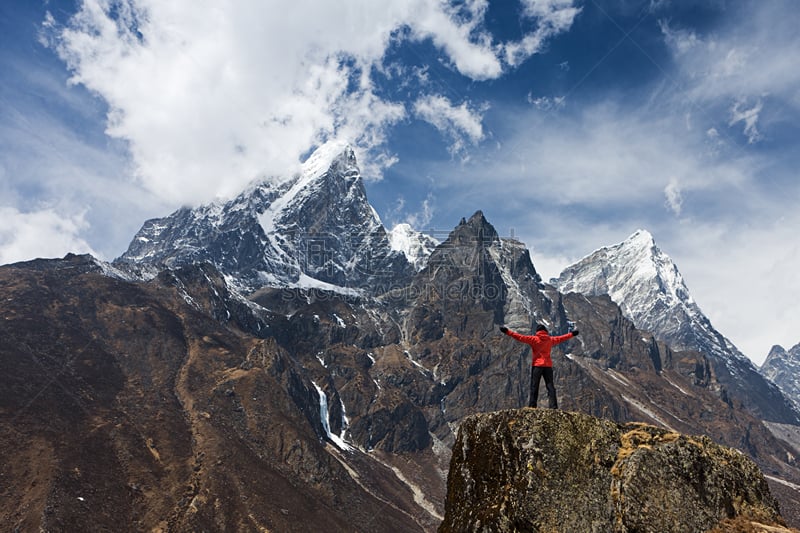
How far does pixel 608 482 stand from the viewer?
1469 centimetres

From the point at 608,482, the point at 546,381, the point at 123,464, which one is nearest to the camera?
the point at 608,482

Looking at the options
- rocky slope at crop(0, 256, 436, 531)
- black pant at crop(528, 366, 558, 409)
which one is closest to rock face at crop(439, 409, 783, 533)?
black pant at crop(528, 366, 558, 409)

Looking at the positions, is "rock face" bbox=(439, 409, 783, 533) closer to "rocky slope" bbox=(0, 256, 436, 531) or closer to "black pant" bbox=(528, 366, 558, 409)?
"black pant" bbox=(528, 366, 558, 409)

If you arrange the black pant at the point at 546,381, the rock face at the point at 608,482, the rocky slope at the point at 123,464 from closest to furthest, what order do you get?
the rock face at the point at 608,482 → the black pant at the point at 546,381 → the rocky slope at the point at 123,464

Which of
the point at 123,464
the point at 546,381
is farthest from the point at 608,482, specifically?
the point at 123,464

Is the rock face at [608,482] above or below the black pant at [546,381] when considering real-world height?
below

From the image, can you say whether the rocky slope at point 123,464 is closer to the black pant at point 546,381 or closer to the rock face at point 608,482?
the black pant at point 546,381

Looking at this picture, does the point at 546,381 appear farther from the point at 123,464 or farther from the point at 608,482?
the point at 123,464

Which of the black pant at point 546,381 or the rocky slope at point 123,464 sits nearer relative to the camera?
the black pant at point 546,381

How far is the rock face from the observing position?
1388cm

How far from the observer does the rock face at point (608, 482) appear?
13.9m

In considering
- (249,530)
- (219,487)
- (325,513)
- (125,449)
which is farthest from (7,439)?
(325,513)

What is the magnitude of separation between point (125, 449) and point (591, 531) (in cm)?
17066

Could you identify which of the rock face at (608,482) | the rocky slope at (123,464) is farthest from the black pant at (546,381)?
the rocky slope at (123,464)
